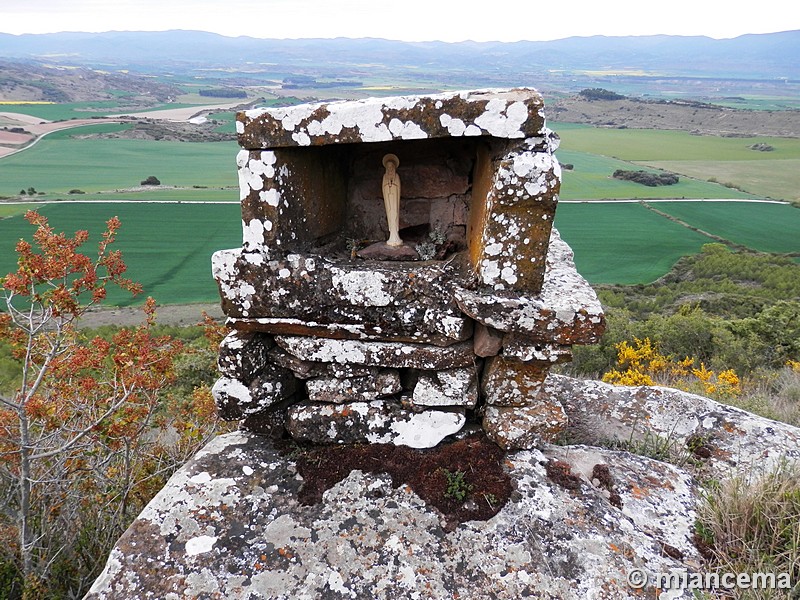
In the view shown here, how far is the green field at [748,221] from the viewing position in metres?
30.1

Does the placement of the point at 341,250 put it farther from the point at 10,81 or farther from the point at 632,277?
the point at 10,81

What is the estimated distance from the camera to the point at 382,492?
3.34m

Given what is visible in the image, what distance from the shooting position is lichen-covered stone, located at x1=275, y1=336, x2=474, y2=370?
3535mm

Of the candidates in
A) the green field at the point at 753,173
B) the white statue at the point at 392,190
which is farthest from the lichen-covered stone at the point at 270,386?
the green field at the point at 753,173

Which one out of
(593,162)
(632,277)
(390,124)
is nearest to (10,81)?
(593,162)

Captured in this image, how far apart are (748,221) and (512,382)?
38495 millimetres

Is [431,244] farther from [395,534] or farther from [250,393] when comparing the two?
[395,534]

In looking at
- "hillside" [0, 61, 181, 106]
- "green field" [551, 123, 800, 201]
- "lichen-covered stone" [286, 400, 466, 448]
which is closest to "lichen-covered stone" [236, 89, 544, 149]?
"lichen-covered stone" [286, 400, 466, 448]

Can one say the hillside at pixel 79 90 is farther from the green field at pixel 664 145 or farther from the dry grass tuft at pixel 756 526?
the dry grass tuft at pixel 756 526

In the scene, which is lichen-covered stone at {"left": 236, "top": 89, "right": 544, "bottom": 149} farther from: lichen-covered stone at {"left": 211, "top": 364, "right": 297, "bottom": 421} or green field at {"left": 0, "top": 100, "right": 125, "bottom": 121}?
green field at {"left": 0, "top": 100, "right": 125, "bottom": 121}

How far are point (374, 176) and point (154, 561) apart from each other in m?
3.25

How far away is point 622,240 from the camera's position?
95.5 ft

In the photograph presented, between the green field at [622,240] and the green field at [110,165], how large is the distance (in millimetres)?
26535

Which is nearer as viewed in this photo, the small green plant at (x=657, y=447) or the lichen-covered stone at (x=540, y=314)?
the lichen-covered stone at (x=540, y=314)
